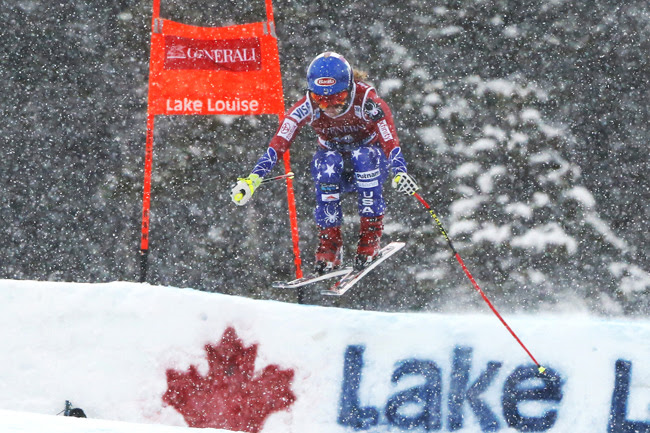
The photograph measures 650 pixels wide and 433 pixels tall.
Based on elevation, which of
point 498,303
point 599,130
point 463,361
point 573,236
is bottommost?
point 463,361

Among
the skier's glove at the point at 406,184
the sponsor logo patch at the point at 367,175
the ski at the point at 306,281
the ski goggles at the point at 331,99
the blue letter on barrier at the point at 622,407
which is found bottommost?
the blue letter on barrier at the point at 622,407

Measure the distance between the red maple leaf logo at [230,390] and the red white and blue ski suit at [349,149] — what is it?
904 mm

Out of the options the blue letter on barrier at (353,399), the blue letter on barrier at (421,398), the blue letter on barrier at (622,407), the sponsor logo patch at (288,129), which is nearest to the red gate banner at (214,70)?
the sponsor logo patch at (288,129)

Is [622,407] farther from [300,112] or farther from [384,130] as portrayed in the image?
[300,112]

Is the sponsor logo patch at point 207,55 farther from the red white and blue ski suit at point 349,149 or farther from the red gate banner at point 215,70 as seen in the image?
the red white and blue ski suit at point 349,149

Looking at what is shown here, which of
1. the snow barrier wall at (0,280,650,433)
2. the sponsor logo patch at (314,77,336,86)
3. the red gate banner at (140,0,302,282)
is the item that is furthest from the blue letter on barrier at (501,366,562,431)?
the red gate banner at (140,0,302,282)

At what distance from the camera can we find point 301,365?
431cm

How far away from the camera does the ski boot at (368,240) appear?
431cm

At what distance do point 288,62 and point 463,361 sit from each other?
263 centimetres

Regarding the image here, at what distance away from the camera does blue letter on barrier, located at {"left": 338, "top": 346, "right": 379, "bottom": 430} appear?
4.25 meters

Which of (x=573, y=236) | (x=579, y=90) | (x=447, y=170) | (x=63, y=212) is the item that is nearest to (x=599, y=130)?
(x=579, y=90)

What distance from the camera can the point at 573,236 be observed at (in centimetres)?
574

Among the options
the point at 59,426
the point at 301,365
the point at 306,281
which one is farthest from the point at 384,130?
the point at 59,426

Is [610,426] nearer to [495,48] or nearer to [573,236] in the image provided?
[573,236]
